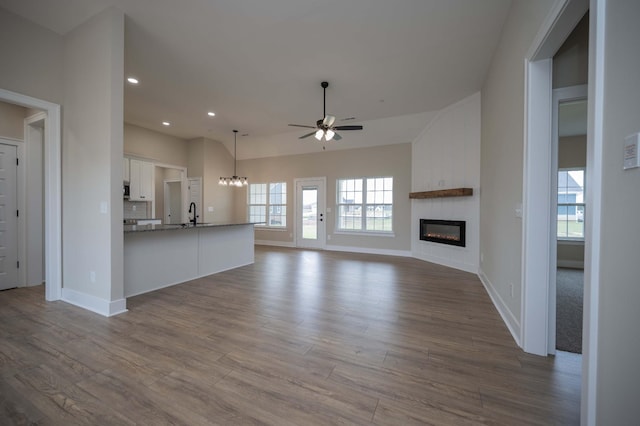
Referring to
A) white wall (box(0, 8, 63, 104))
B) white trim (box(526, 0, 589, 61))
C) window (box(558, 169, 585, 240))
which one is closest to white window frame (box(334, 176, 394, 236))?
window (box(558, 169, 585, 240))

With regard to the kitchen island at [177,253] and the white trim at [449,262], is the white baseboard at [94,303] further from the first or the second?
the white trim at [449,262]

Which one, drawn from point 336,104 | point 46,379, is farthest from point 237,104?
point 46,379

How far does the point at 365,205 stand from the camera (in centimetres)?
725

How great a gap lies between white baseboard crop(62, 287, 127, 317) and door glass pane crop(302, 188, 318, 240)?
17.8ft

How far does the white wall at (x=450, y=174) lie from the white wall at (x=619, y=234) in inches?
159

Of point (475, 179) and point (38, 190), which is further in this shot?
point (475, 179)

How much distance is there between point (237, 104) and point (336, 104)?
6.80ft

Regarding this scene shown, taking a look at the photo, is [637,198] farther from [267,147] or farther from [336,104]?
[267,147]

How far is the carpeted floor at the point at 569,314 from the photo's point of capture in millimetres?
2268

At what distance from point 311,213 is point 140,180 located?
4.75m

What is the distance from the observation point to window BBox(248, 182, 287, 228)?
8.45m

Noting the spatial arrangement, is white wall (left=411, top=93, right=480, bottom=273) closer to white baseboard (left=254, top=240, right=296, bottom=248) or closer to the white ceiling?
the white ceiling

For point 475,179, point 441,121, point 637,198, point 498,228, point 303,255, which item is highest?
point 441,121

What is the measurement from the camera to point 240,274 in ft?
15.1
